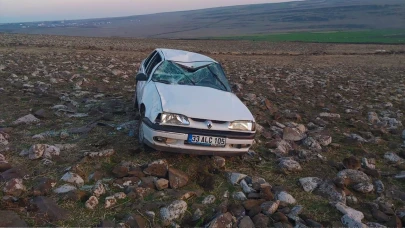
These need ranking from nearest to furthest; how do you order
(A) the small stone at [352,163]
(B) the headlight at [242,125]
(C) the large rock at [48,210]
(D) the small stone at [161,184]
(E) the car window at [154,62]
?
1. (C) the large rock at [48,210]
2. (D) the small stone at [161,184]
3. (B) the headlight at [242,125]
4. (A) the small stone at [352,163]
5. (E) the car window at [154,62]

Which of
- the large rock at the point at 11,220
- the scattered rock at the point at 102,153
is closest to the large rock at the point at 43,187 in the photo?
the large rock at the point at 11,220

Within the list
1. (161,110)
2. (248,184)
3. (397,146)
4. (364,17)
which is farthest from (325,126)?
(364,17)

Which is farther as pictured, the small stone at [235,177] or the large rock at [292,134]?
the large rock at [292,134]

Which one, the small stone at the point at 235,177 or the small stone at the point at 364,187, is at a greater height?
the small stone at the point at 235,177

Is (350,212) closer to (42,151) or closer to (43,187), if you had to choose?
(43,187)

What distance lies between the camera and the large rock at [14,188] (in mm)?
3832

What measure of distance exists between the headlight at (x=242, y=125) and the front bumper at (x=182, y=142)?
107mm

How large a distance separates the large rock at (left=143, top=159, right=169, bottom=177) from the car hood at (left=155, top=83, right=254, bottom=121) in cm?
75

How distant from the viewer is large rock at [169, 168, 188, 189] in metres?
4.43

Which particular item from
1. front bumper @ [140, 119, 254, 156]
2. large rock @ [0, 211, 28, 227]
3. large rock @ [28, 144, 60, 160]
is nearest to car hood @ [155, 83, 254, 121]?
front bumper @ [140, 119, 254, 156]

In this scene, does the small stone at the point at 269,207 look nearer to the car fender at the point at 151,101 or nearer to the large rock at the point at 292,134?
the car fender at the point at 151,101

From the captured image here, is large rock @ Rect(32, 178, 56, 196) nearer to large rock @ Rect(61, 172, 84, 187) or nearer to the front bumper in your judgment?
large rock @ Rect(61, 172, 84, 187)

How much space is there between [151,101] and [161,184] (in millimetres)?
1558

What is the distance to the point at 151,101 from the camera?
5434mm
